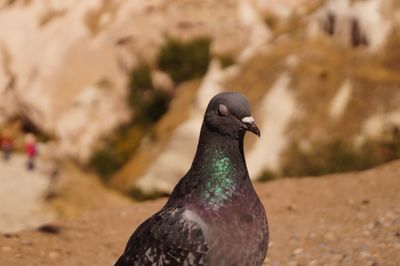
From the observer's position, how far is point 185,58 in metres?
29.5

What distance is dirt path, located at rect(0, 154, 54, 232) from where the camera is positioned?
1587cm

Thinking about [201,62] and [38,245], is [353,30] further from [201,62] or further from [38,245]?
[38,245]

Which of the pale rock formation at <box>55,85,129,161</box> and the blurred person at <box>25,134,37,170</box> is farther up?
the pale rock formation at <box>55,85,129,161</box>

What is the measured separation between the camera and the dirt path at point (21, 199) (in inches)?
625

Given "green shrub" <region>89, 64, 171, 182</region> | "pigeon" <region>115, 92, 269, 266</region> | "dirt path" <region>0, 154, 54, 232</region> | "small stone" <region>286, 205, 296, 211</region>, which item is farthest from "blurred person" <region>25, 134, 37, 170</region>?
"pigeon" <region>115, 92, 269, 266</region>

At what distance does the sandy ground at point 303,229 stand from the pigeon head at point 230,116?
164 inches

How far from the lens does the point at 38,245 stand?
31.2ft

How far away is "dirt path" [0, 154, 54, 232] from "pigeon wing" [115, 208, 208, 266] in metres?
10.1

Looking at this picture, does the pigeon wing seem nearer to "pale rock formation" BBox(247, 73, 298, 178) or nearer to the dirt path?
the dirt path

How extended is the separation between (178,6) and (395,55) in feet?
49.3

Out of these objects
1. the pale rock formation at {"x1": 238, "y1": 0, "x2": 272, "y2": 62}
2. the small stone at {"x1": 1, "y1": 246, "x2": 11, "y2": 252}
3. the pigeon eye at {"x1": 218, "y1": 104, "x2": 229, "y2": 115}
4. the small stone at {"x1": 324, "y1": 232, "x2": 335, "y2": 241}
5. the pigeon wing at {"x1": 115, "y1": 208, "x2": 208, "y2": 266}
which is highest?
A: the pale rock formation at {"x1": 238, "y1": 0, "x2": 272, "y2": 62}

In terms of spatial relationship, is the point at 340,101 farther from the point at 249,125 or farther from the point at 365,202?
the point at 249,125

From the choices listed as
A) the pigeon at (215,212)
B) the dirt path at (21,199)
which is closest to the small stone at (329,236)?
the pigeon at (215,212)

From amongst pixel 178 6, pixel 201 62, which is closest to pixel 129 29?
pixel 178 6
